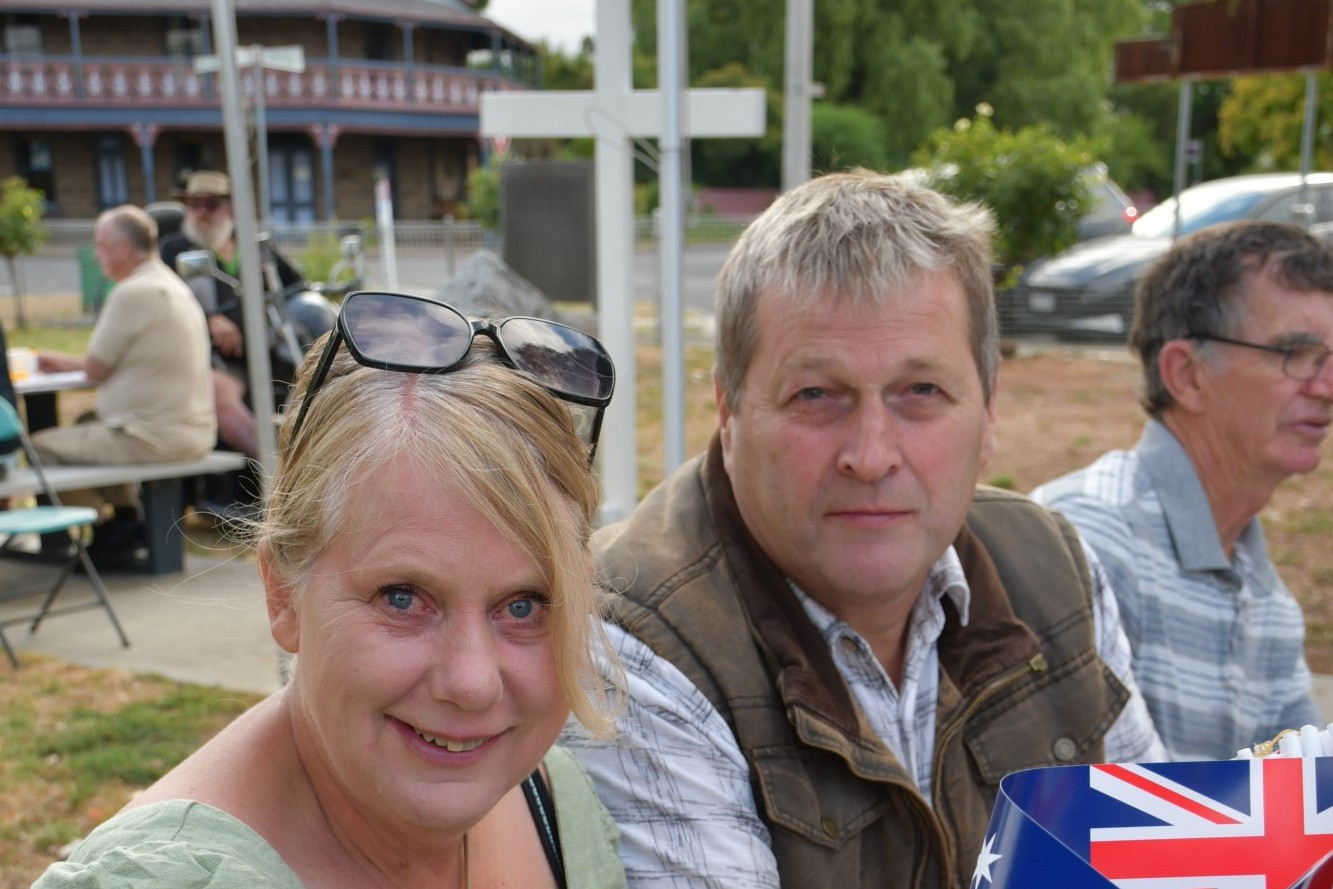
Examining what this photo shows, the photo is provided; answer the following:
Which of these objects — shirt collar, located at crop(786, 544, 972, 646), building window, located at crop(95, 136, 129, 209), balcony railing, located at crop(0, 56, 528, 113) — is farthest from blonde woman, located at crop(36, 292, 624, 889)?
building window, located at crop(95, 136, 129, 209)

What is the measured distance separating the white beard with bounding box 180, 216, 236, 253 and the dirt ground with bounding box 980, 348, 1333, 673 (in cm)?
497

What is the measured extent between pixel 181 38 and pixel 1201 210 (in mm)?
31495

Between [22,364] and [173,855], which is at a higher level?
[173,855]

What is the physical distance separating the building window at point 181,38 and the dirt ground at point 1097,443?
1189 inches

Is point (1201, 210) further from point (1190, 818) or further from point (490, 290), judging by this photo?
point (1190, 818)

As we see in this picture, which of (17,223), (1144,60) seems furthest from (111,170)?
(1144,60)

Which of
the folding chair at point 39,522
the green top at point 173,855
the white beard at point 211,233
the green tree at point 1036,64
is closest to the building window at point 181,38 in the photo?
the green tree at point 1036,64

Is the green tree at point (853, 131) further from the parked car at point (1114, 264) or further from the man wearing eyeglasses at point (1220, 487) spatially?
the man wearing eyeglasses at point (1220, 487)

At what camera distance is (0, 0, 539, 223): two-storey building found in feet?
111

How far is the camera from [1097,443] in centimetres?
881

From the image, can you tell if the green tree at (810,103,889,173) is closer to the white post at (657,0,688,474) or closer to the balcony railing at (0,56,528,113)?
the balcony railing at (0,56,528,113)

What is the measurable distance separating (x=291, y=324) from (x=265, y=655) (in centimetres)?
288

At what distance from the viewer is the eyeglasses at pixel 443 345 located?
130 centimetres

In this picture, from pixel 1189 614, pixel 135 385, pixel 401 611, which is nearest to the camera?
pixel 401 611
